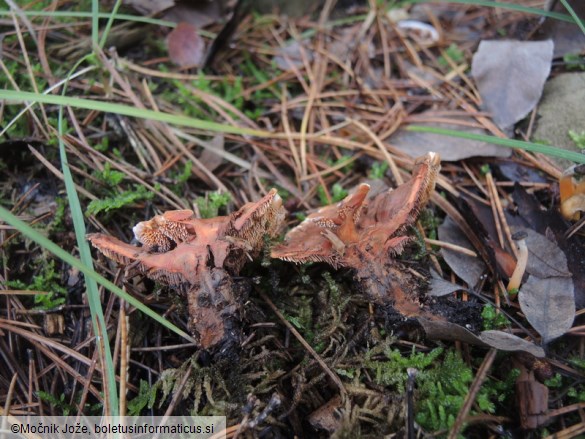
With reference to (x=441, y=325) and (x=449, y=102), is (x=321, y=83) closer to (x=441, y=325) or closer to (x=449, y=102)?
(x=449, y=102)

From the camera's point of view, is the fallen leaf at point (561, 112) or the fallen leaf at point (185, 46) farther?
the fallen leaf at point (185, 46)

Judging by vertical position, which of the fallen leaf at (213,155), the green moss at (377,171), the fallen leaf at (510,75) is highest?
the fallen leaf at (510,75)

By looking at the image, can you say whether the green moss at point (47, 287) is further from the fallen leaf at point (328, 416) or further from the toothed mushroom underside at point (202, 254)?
the fallen leaf at point (328, 416)

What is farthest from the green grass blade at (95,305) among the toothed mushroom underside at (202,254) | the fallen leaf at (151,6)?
the fallen leaf at (151,6)

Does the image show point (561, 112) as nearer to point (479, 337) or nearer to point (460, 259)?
point (460, 259)

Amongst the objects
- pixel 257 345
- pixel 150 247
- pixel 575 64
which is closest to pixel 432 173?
pixel 257 345

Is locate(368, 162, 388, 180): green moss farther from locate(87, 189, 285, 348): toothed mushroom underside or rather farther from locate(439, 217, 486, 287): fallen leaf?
locate(87, 189, 285, 348): toothed mushroom underside
